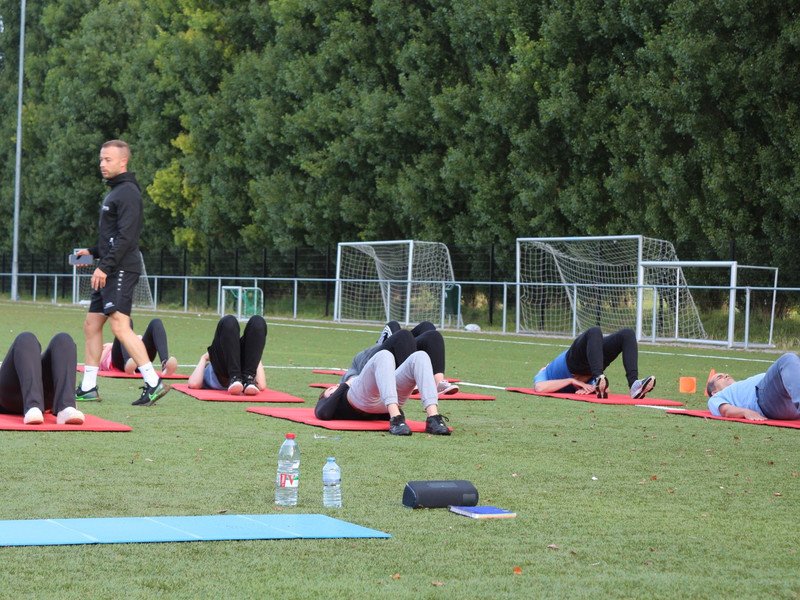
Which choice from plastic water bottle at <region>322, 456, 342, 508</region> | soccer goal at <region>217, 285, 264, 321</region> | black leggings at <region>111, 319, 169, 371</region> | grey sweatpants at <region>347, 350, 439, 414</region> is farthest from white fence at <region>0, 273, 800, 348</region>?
plastic water bottle at <region>322, 456, 342, 508</region>

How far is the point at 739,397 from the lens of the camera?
11156 mm

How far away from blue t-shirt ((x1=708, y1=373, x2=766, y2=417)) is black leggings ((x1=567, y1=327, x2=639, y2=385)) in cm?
126

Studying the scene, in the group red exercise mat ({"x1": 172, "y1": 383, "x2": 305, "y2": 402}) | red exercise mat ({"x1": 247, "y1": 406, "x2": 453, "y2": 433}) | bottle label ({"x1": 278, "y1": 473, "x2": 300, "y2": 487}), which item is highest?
bottle label ({"x1": 278, "y1": 473, "x2": 300, "y2": 487})

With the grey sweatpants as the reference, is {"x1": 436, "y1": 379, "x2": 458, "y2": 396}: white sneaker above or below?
below

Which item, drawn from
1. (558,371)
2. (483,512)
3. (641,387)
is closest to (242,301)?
(558,371)

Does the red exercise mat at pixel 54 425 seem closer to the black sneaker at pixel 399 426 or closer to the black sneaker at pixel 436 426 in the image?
the black sneaker at pixel 399 426

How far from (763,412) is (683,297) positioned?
16.1 metres

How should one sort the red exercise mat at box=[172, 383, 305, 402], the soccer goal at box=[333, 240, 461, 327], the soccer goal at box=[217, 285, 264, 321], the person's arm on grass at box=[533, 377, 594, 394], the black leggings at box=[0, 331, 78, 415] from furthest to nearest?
the soccer goal at box=[217, 285, 264, 321] → the soccer goal at box=[333, 240, 461, 327] → the person's arm on grass at box=[533, 377, 594, 394] → the red exercise mat at box=[172, 383, 305, 402] → the black leggings at box=[0, 331, 78, 415]

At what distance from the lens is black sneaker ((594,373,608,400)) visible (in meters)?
12.5

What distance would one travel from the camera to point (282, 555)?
209 inches

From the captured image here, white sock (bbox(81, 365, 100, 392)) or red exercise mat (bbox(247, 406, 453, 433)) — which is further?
white sock (bbox(81, 365, 100, 392))

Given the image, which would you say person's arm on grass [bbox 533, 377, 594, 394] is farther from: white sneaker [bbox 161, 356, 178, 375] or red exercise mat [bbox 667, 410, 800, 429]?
white sneaker [bbox 161, 356, 178, 375]

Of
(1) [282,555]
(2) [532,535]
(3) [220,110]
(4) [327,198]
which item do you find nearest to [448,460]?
(2) [532,535]

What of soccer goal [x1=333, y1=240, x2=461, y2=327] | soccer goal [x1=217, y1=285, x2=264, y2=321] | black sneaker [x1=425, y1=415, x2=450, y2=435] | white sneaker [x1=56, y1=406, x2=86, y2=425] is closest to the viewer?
white sneaker [x1=56, y1=406, x2=86, y2=425]
